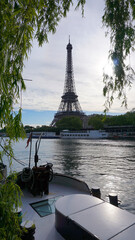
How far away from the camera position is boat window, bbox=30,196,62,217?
5.42 m

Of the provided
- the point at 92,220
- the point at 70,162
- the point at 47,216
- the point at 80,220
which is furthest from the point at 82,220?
the point at 70,162

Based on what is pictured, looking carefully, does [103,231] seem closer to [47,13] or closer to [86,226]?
[86,226]

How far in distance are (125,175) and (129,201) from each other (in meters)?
7.07

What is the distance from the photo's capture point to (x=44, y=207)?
19.0ft

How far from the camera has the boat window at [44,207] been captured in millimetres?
5420

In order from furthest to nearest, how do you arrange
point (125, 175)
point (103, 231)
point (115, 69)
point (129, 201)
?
point (125, 175) < point (129, 201) < point (115, 69) < point (103, 231)

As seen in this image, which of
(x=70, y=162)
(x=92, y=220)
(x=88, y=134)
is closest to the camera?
(x=92, y=220)

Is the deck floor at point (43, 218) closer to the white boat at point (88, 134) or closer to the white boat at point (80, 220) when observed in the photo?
the white boat at point (80, 220)

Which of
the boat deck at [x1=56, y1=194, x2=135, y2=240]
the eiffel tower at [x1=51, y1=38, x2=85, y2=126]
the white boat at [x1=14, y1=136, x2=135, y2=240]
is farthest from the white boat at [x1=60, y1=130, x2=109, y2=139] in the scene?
the boat deck at [x1=56, y1=194, x2=135, y2=240]

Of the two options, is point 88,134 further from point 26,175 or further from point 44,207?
point 44,207

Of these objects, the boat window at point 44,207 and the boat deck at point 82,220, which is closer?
the boat deck at point 82,220

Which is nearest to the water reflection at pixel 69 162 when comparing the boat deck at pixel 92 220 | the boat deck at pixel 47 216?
the boat deck at pixel 47 216

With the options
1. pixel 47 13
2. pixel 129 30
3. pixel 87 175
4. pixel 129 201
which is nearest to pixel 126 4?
pixel 129 30

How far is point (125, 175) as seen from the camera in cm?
1719
